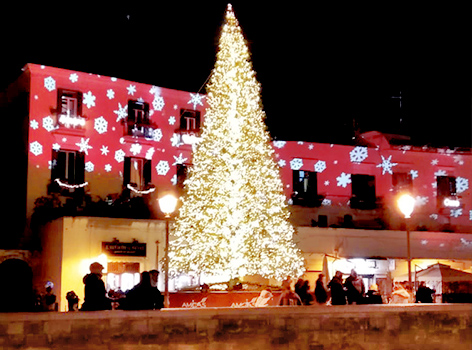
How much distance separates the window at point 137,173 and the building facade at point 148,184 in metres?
0.04

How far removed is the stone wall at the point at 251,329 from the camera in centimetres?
1098

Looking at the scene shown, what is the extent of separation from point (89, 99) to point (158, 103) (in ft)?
8.93

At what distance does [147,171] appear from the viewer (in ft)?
88.1

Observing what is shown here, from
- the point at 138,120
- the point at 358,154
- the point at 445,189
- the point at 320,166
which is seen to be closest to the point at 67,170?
the point at 138,120

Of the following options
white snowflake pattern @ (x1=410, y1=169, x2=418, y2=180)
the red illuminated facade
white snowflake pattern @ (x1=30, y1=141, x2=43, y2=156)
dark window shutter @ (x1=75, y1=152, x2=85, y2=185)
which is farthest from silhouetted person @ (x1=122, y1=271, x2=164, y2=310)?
white snowflake pattern @ (x1=410, y1=169, x2=418, y2=180)

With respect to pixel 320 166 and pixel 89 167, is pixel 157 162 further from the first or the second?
pixel 320 166

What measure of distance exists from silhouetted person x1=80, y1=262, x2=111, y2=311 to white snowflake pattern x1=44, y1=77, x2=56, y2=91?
14.4 metres

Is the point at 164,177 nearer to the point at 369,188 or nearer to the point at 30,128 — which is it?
the point at 30,128

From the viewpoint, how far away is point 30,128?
973 inches

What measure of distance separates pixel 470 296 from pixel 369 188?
433 inches

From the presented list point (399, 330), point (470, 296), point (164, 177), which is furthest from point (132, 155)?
point (399, 330)

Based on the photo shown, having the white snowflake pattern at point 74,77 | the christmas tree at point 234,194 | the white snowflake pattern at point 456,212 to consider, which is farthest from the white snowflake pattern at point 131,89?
the white snowflake pattern at point 456,212

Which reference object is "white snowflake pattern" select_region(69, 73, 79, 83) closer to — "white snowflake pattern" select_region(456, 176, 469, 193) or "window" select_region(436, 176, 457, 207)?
"window" select_region(436, 176, 457, 207)

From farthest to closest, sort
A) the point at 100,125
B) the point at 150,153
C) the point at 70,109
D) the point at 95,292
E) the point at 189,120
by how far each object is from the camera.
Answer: the point at 189,120, the point at 150,153, the point at 100,125, the point at 70,109, the point at 95,292
